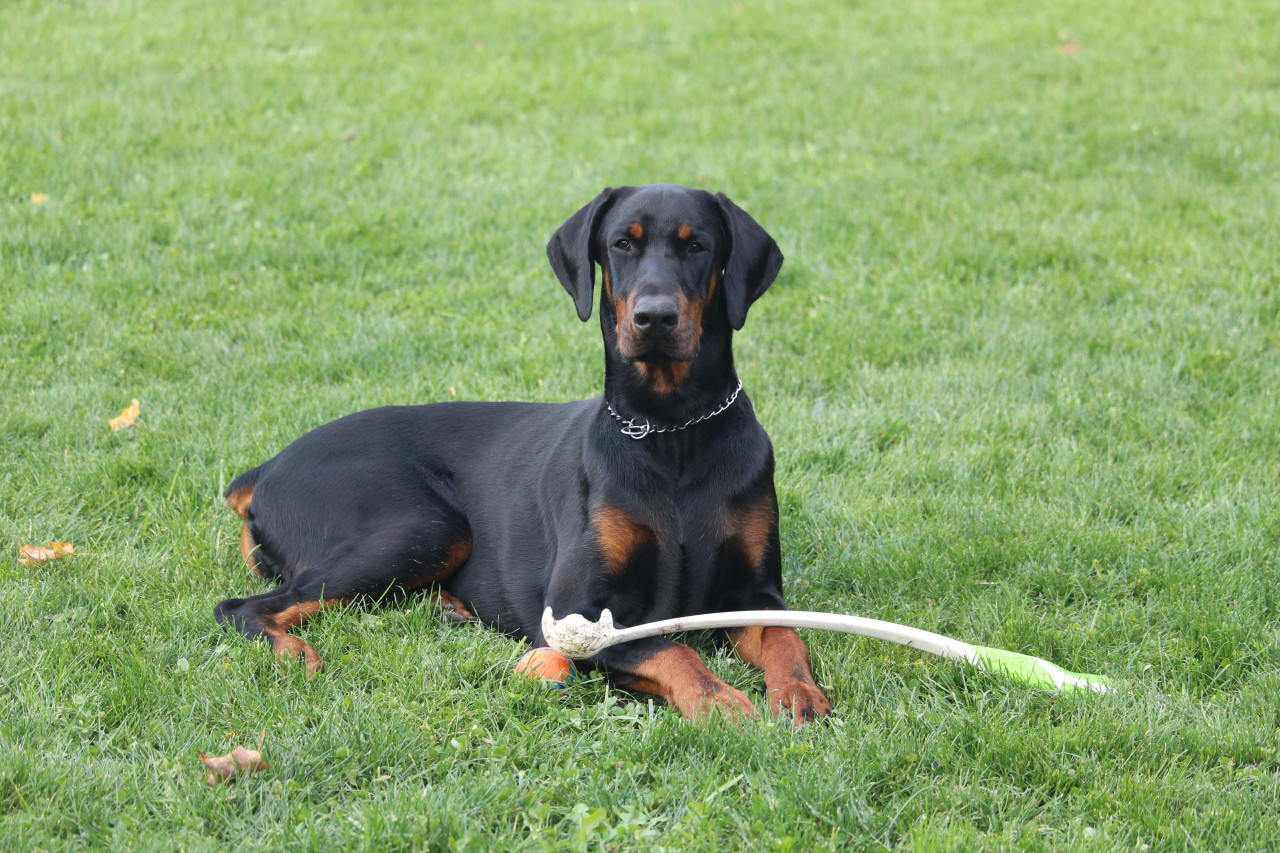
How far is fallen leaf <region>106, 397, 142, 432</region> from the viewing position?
4957mm

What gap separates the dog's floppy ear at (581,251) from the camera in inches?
146

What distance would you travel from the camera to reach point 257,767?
2699mm

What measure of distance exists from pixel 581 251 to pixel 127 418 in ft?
8.25

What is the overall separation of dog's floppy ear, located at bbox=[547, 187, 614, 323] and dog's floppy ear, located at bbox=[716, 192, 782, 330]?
403 millimetres

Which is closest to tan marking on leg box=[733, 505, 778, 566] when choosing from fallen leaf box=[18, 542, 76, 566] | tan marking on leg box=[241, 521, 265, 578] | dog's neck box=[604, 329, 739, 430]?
dog's neck box=[604, 329, 739, 430]

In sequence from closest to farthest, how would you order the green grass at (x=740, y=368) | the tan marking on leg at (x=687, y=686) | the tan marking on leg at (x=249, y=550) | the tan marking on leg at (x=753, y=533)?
the green grass at (x=740, y=368)
the tan marking on leg at (x=687, y=686)
the tan marking on leg at (x=753, y=533)
the tan marking on leg at (x=249, y=550)

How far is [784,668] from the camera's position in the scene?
315cm

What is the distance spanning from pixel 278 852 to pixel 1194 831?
1981 millimetres

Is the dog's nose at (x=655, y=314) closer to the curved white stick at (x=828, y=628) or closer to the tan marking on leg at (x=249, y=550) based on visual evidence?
the curved white stick at (x=828, y=628)

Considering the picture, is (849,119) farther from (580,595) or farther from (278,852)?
(278,852)

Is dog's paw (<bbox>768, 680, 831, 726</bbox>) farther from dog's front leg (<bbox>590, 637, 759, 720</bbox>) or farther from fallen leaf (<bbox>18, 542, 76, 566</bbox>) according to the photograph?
fallen leaf (<bbox>18, 542, 76, 566</bbox>)

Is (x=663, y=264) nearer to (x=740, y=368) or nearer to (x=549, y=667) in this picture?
(x=549, y=667)

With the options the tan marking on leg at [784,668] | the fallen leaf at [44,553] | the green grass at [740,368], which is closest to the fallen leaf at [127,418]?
the green grass at [740,368]

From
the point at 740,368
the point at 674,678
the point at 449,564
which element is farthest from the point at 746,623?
the point at 740,368
